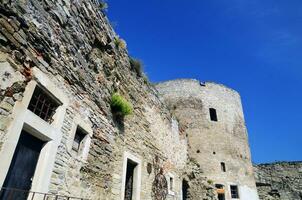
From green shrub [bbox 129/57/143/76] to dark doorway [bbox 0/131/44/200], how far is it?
5046mm

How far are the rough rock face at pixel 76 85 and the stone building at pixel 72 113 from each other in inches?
0.6

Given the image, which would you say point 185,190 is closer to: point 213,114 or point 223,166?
point 223,166

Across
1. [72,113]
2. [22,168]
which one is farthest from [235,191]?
[22,168]

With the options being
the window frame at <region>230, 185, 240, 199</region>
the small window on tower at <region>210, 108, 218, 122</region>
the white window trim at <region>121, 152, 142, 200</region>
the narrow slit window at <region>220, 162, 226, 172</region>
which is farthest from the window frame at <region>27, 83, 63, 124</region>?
the small window on tower at <region>210, 108, 218, 122</region>

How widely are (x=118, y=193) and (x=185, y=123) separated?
33.6 feet

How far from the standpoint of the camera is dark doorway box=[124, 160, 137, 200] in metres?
7.58

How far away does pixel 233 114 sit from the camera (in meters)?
17.1

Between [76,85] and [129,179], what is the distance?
154 inches

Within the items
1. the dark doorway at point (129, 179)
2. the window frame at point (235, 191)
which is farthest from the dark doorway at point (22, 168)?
the window frame at point (235, 191)

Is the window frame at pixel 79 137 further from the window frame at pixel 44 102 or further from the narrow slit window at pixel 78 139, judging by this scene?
the window frame at pixel 44 102

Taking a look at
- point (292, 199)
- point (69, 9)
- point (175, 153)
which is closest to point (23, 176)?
point (69, 9)

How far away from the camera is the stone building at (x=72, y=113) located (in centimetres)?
369

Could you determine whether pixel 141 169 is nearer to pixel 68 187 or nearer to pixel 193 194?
pixel 68 187

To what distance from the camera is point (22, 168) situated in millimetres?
3885
